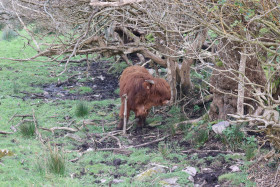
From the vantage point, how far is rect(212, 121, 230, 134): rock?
6.00 metres

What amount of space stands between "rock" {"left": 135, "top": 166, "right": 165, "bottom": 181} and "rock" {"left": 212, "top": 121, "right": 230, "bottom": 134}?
139 centimetres

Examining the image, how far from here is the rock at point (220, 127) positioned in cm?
600

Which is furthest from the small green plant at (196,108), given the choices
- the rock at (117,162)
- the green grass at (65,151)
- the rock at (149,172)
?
the rock at (149,172)

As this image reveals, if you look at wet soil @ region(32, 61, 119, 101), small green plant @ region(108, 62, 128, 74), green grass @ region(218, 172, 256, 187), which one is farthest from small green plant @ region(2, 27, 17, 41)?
green grass @ region(218, 172, 256, 187)

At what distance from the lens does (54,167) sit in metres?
4.82

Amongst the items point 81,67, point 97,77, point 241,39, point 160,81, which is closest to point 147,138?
point 160,81

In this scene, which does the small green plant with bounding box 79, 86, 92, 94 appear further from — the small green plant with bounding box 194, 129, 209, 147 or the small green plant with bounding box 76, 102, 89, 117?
the small green plant with bounding box 194, 129, 209, 147

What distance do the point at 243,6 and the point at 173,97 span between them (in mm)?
4226

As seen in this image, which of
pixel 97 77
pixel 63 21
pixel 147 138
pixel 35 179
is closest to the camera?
pixel 35 179

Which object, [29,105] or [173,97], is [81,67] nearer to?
[29,105]

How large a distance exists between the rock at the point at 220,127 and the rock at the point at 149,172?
1387mm

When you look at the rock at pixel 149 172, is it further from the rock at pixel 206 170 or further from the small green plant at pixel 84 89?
the small green plant at pixel 84 89

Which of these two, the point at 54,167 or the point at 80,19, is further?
the point at 80,19

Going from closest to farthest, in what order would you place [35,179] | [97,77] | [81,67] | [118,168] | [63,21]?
[35,179], [118,168], [63,21], [97,77], [81,67]
